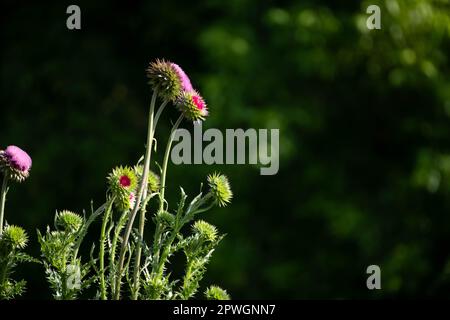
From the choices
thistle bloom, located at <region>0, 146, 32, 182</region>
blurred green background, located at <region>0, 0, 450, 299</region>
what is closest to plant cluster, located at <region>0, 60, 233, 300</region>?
thistle bloom, located at <region>0, 146, 32, 182</region>

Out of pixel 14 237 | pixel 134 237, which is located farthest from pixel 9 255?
pixel 134 237

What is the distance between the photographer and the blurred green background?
19.1 ft

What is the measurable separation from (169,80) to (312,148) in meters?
3.89

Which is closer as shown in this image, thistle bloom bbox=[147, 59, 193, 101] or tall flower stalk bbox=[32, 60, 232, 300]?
tall flower stalk bbox=[32, 60, 232, 300]

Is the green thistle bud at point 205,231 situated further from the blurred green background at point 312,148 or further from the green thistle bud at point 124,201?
the blurred green background at point 312,148

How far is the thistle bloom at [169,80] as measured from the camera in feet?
7.27

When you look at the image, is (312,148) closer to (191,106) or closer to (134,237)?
(191,106)

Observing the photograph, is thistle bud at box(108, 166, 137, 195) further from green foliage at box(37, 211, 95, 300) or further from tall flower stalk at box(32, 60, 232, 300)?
green foliage at box(37, 211, 95, 300)

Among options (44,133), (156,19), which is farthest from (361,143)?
(44,133)

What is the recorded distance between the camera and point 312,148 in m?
6.08

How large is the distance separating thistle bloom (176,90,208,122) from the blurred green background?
3.39 m

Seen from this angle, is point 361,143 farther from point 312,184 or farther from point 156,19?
point 156,19
